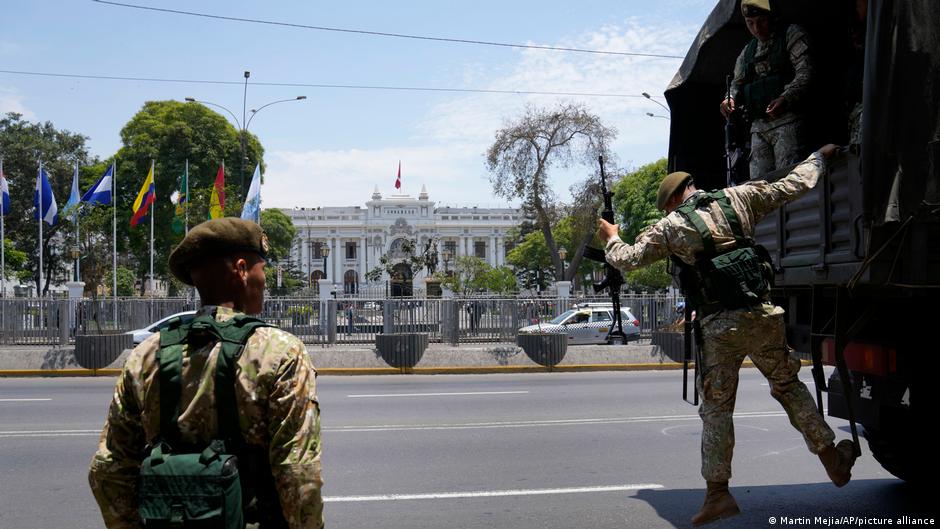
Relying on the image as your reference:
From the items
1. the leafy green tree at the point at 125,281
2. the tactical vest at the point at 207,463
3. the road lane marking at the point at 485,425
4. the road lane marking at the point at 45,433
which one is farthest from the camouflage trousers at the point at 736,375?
the leafy green tree at the point at 125,281

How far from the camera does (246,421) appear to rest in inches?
92.7

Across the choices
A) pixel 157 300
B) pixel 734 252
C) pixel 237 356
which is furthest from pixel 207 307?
pixel 157 300

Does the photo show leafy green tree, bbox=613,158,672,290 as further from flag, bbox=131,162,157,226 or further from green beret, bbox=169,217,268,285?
green beret, bbox=169,217,268,285

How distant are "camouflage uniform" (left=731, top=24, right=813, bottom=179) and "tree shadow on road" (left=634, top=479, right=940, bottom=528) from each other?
2198 mm

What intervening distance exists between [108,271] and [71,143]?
14.7 metres

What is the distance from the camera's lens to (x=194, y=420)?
2.35 metres

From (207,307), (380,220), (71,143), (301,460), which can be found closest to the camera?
(301,460)

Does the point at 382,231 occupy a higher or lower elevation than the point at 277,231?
higher

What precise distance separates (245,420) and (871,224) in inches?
111

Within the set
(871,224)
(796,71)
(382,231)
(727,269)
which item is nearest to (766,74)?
(796,71)

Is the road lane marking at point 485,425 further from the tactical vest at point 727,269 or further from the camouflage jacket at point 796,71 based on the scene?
the tactical vest at point 727,269

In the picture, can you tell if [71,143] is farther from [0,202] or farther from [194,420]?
[194,420]

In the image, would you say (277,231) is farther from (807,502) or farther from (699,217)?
(699,217)

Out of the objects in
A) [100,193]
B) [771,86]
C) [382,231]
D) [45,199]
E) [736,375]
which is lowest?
[736,375]
